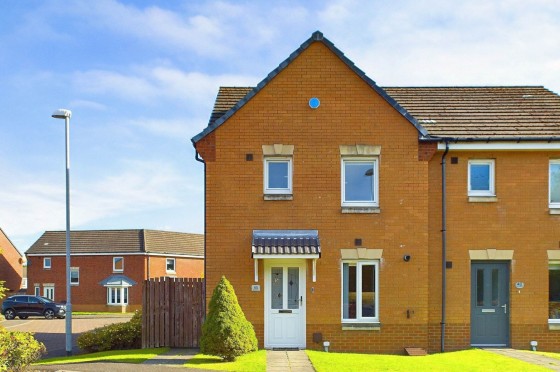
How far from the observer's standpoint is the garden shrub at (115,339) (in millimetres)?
16078

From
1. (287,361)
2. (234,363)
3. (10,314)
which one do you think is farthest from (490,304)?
(10,314)

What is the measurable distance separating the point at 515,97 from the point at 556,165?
3.25 m

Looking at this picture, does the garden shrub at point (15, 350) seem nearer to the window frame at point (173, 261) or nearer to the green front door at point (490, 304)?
the green front door at point (490, 304)

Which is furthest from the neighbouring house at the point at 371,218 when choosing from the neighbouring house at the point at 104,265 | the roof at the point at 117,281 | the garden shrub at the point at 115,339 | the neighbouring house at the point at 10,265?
the neighbouring house at the point at 10,265

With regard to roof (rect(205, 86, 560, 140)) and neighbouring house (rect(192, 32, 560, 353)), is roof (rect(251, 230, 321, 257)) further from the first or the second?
roof (rect(205, 86, 560, 140))

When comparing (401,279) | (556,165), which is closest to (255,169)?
(401,279)

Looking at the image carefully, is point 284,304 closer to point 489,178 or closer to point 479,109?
point 489,178

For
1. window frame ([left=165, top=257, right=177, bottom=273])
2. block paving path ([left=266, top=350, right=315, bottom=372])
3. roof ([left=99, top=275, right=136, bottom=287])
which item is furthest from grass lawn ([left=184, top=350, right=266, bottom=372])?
window frame ([left=165, top=257, right=177, bottom=273])

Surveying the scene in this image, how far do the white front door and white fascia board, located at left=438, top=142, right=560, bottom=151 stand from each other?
207 inches

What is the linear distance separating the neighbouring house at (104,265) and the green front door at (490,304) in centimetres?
3653

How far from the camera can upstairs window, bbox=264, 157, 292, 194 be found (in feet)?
50.4

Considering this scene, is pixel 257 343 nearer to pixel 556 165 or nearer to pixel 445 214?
pixel 445 214

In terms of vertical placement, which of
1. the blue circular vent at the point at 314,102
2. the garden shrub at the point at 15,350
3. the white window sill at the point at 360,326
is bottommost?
the white window sill at the point at 360,326

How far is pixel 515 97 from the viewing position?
720 inches
